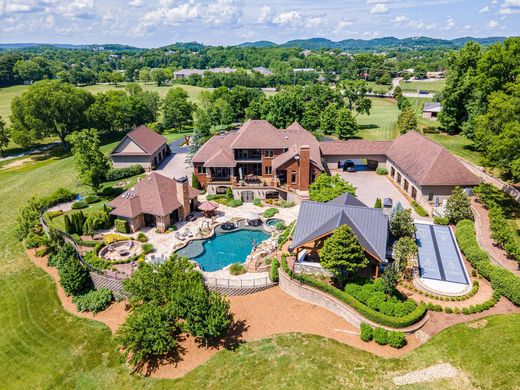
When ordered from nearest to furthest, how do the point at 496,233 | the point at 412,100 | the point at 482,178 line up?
the point at 496,233 → the point at 482,178 → the point at 412,100

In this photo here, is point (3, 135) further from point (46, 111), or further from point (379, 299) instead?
point (379, 299)

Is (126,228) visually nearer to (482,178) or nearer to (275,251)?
(275,251)

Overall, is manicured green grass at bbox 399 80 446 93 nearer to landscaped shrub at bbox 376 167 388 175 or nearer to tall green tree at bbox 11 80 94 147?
landscaped shrub at bbox 376 167 388 175

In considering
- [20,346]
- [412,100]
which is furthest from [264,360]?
[412,100]

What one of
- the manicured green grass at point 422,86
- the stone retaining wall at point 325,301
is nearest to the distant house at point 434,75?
the manicured green grass at point 422,86

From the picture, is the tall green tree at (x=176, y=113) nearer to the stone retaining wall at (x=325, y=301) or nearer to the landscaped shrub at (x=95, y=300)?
the landscaped shrub at (x=95, y=300)

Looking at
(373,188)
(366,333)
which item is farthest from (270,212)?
(366,333)

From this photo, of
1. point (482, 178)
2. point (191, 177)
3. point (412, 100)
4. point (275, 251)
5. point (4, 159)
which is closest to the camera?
point (275, 251)
